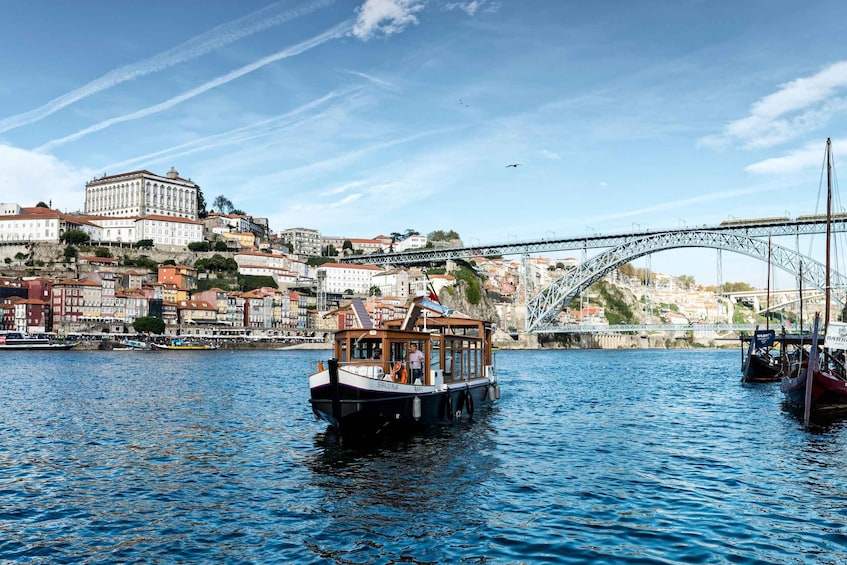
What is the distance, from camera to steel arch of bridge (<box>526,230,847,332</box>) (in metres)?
63.9

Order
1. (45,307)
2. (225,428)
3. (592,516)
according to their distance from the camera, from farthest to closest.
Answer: (45,307) → (225,428) → (592,516)

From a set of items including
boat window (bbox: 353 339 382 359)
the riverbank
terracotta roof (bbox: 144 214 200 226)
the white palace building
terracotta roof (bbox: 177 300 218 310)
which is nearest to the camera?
boat window (bbox: 353 339 382 359)

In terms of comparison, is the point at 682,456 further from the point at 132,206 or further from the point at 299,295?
the point at 132,206

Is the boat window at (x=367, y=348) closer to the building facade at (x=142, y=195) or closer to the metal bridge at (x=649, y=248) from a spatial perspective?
the metal bridge at (x=649, y=248)

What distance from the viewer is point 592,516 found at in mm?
9781

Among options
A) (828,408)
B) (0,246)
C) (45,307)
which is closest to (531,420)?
(828,408)

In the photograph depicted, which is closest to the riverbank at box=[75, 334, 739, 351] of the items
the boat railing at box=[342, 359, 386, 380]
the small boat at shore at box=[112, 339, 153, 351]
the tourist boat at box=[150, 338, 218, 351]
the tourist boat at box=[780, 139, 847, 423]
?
the small boat at shore at box=[112, 339, 153, 351]

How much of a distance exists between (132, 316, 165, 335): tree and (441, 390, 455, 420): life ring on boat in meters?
72.6

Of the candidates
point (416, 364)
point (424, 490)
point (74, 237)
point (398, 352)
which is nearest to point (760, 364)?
point (398, 352)

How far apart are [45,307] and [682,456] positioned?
8324cm

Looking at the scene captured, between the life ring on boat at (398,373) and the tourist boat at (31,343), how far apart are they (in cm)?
6788

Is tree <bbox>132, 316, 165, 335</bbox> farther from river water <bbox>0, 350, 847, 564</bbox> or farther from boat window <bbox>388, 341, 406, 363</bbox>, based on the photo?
boat window <bbox>388, 341, 406, 363</bbox>

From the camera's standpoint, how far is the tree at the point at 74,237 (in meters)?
105

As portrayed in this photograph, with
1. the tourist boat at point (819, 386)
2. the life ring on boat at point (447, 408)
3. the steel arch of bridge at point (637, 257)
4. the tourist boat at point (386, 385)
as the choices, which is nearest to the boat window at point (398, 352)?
the tourist boat at point (386, 385)
